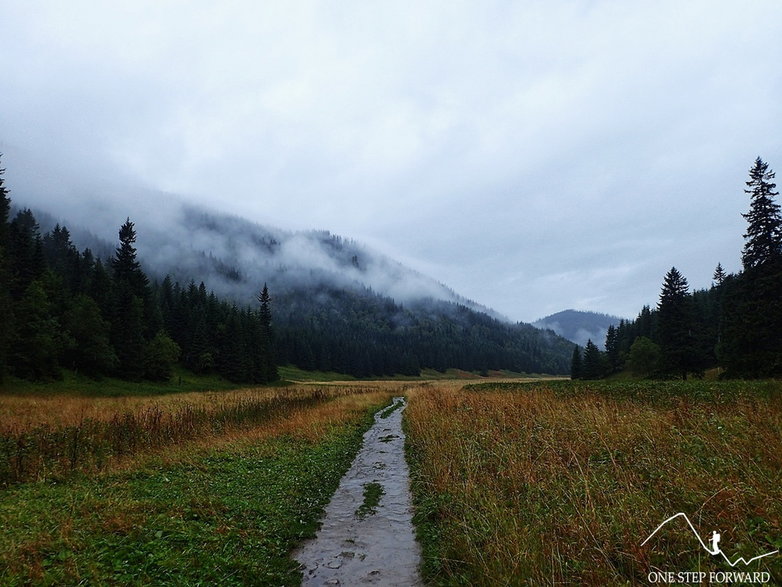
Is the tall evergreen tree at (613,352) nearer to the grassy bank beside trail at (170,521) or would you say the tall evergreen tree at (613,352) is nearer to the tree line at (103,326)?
the tree line at (103,326)

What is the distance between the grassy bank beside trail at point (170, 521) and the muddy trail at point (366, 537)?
0.42m

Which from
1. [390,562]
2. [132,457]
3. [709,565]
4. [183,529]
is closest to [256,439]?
[132,457]

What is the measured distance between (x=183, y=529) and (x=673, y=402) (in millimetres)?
14699

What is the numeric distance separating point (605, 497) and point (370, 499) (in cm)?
664

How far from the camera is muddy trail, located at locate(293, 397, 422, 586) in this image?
7.14 m

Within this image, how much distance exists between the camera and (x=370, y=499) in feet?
37.4

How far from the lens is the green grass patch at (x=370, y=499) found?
1036cm

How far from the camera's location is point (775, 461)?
666cm

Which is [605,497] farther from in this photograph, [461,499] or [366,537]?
[366,537]

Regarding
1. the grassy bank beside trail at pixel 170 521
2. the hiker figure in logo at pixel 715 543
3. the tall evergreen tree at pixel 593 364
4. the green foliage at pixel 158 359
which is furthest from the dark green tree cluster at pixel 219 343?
the hiker figure in logo at pixel 715 543

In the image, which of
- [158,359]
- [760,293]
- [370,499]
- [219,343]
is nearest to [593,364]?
[760,293]

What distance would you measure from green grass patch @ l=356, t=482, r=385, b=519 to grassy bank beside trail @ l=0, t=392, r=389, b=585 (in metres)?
1.12

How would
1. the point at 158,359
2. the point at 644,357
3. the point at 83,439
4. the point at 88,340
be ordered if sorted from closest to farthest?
the point at 83,439 < the point at 88,340 < the point at 158,359 < the point at 644,357

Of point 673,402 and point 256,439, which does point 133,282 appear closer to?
point 256,439
